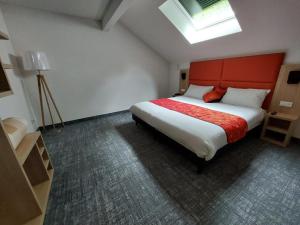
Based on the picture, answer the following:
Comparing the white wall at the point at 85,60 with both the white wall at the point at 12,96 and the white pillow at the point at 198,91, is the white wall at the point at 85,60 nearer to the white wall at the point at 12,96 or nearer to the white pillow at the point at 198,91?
the white wall at the point at 12,96

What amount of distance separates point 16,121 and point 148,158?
5.16 feet

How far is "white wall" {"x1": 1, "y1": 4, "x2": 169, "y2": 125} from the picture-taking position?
2.53 meters

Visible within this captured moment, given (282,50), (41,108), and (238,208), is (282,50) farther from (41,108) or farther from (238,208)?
(41,108)

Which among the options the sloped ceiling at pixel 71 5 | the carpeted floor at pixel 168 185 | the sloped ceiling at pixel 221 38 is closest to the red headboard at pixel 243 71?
the sloped ceiling at pixel 221 38

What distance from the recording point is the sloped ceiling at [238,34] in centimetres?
169

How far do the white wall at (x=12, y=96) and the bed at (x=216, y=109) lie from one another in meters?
1.94

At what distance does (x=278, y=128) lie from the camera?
7.04ft

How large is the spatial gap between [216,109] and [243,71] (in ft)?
3.55

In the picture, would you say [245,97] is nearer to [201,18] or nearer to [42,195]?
[201,18]

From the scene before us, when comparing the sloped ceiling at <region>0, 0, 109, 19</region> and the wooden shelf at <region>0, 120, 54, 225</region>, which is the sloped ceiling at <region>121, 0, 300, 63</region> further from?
the wooden shelf at <region>0, 120, 54, 225</region>

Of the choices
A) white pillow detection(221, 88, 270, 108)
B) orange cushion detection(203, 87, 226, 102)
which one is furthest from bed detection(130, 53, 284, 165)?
orange cushion detection(203, 87, 226, 102)

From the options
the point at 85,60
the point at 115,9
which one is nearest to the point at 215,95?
the point at 115,9

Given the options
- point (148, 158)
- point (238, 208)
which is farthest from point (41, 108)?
point (238, 208)

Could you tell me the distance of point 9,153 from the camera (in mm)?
961
